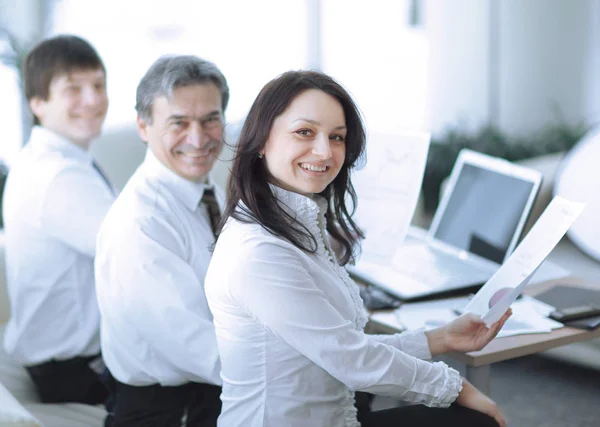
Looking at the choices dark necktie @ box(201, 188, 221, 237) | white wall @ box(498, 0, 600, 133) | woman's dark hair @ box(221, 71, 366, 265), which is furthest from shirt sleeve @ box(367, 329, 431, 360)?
white wall @ box(498, 0, 600, 133)

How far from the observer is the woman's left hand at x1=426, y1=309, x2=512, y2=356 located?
5.69 feet

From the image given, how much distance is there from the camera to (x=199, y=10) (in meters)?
4.48

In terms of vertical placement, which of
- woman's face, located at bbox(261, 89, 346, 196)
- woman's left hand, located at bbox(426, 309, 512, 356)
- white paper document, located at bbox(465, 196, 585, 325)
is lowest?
woman's left hand, located at bbox(426, 309, 512, 356)

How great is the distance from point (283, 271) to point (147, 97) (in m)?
0.73

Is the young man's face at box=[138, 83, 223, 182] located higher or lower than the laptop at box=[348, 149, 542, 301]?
higher

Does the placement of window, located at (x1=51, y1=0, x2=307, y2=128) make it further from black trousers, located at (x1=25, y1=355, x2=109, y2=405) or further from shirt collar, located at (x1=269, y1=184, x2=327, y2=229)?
shirt collar, located at (x1=269, y1=184, x2=327, y2=229)

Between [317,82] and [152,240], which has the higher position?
[317,82]

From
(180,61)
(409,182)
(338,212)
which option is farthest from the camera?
(409,182)

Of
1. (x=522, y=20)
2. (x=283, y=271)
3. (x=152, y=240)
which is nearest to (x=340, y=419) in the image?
(x=283, y=271)

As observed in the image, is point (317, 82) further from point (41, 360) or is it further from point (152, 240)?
point (41, 360)

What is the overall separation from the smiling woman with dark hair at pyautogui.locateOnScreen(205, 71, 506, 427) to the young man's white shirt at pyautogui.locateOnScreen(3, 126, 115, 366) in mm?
755

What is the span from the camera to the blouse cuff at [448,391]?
158cm

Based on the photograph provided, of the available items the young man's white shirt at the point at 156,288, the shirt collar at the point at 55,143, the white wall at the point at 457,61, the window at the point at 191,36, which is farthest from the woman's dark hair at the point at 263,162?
the white wall at the point at 457,61

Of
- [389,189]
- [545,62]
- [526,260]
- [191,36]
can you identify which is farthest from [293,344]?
[545,62]
